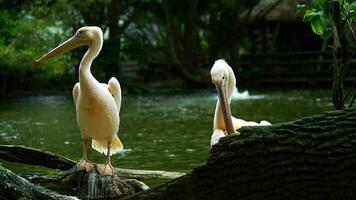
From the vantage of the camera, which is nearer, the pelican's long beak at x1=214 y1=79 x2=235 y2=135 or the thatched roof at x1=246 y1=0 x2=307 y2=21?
the pelican's long beak at x1=214 y1=79 x2=235 y2=135

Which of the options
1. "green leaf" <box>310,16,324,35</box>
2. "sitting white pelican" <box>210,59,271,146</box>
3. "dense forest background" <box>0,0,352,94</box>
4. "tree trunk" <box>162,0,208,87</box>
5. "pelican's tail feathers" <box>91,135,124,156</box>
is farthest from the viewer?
"tree trunk" <box>162,0,208,87</box>

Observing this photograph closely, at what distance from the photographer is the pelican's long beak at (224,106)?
6645 millimetres

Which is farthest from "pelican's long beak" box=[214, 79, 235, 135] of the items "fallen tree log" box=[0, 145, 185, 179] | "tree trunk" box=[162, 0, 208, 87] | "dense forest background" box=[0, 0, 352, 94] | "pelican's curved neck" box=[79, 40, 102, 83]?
"tree trunk" box=[162, 0, 208, 87]

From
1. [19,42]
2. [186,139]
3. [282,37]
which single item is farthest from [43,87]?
[186,139]

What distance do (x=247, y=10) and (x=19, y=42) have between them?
13132 millimetres

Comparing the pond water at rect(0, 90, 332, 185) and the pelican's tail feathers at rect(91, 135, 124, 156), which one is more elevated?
the pelican's tail feathers at rect(91, 135, 124, 156)

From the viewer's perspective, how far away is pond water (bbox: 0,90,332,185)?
970cm

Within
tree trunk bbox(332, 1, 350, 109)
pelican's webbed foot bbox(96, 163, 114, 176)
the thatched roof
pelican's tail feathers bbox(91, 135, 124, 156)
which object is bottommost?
pelican's webbed foot bbox(96, 163, 114, 176)

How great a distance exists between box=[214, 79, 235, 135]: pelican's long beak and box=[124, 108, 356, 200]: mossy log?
1.95 m

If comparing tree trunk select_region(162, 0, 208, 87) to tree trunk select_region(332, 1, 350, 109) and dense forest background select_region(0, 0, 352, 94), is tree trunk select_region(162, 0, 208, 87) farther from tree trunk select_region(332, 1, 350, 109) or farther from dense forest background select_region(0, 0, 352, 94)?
tree trunk select_region(332, 1, 350, 109)

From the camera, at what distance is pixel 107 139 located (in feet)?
22.5

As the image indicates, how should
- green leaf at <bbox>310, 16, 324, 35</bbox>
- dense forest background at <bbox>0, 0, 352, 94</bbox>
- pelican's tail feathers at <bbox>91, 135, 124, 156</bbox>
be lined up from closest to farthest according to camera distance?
green leaf at <bbox>310, 16, 324, 35</bbox>
pelican's tail feathers at <bbox>91, 135, 124, 156</bbox>
dense forest background at <bbox>0, 0, 352, 94</bbox>

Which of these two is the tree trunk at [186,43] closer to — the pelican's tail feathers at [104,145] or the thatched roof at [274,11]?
the thatched roof at [274,11]

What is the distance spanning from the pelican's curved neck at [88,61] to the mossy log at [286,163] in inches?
84.6
